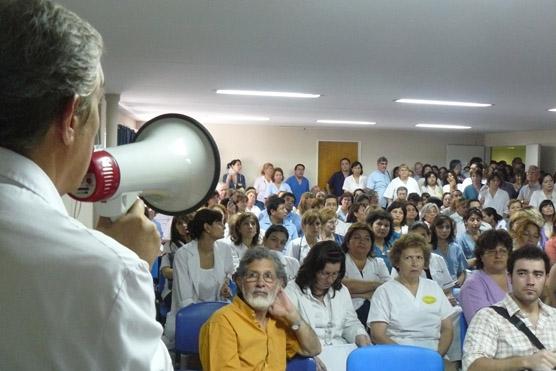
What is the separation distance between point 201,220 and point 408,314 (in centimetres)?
176

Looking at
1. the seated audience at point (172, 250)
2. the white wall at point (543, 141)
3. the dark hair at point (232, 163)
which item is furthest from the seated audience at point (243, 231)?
the white wall at point (543, 141)

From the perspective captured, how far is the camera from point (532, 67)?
488 cm

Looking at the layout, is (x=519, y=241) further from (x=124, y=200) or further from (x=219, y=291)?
(x=124, y=200)

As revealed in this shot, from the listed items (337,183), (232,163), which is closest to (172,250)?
(232,163)

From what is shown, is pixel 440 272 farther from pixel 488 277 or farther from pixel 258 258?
pixel 258 258

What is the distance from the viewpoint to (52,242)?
0.68 m

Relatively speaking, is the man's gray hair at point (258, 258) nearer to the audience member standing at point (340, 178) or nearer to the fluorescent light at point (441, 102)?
the fluorescent light at point (441, 102)

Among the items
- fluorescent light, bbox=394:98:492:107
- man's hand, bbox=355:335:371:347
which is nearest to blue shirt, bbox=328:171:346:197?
fluorescent light, bbox=394:98:492:107

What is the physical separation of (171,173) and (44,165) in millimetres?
488

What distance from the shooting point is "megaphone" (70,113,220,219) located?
1000mm

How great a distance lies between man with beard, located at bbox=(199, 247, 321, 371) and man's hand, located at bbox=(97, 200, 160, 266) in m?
1.86

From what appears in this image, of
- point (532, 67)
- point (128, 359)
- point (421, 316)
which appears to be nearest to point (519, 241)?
point (532, 67)

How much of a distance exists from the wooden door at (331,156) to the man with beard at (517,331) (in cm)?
1074

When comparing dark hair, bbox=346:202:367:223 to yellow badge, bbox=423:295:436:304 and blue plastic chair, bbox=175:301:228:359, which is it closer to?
yellow badge, bbox=423:295:436:304
